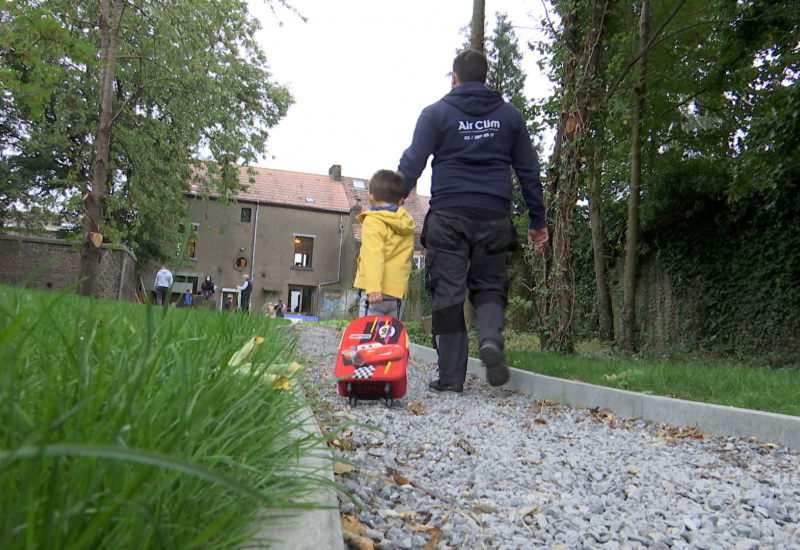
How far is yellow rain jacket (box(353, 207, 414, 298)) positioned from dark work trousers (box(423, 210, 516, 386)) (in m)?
0.17

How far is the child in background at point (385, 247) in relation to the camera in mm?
4344

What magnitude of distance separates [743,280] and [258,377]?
1205cm

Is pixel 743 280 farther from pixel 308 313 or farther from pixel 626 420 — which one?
pixel 308 313

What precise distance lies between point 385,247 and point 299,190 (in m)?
39.0

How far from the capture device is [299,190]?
4241 centimetres

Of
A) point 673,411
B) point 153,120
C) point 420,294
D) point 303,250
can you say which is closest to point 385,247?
point 673,411

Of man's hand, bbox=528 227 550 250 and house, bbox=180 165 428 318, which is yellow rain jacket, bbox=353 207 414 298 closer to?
man's hand, bbox=528 227 550 250

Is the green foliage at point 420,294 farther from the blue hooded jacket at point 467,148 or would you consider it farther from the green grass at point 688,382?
the blue hooded jacket at point 467,148

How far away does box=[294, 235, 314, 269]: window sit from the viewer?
40.9 metres

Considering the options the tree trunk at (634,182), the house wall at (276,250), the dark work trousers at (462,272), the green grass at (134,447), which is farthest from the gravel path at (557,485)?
the house wall at (276,250)

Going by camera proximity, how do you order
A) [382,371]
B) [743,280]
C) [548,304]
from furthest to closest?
[743,280] < [548,304] < [382,371]

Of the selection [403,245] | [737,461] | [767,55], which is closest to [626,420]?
[737,461]

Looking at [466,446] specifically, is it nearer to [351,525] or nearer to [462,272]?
[351,525]

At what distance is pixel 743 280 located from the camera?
38.7 ft
